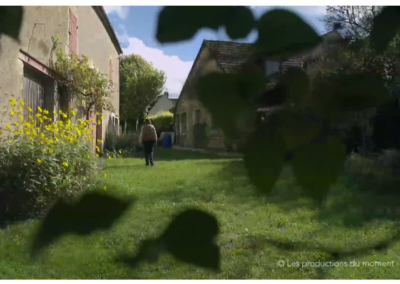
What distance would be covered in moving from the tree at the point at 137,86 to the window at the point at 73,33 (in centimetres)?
8

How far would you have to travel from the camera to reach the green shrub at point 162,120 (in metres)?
0.51

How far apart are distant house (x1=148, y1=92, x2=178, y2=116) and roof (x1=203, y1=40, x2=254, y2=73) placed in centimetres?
8

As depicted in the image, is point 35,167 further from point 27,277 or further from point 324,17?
point 324,17

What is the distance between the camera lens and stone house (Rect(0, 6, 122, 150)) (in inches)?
18.8

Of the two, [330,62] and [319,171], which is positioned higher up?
[330,62]

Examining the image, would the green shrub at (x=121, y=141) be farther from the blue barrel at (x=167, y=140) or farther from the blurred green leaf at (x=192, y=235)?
the blurred green leaf at (x=192, y=235)

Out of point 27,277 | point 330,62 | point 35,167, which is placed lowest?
point 27,277

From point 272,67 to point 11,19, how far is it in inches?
12.6

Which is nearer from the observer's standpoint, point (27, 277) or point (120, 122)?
point (120, 122)

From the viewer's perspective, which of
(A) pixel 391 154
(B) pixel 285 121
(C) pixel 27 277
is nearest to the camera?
(B) pixel 285 121

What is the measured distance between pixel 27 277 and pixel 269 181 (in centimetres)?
58

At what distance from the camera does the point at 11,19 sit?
45 centimetres

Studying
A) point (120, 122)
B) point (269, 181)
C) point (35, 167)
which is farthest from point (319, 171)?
point (35, 167)

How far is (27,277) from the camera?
2.38 ft
